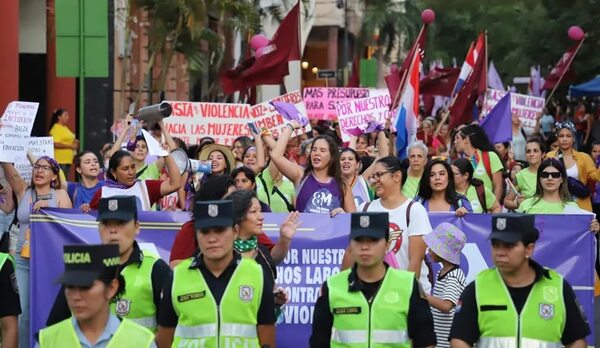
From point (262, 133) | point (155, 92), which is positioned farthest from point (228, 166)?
point (155, 92)

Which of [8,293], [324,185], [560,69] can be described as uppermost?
[560,69]

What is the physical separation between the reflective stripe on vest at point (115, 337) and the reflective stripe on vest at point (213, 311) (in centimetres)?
95

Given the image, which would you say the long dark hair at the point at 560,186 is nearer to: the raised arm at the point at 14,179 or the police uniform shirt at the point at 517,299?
the raised arm at the point at 14,179

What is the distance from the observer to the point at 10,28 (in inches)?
903

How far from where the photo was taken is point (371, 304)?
7.29 meters

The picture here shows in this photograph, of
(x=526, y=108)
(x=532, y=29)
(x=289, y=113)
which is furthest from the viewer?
(x=532, y=29)

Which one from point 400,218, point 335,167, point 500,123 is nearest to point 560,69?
point 500,123

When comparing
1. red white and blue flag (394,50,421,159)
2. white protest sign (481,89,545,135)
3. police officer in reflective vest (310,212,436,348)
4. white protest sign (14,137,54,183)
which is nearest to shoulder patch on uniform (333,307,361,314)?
police officer in reflective vest (310,212,436,348)

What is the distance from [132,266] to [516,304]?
2004mm

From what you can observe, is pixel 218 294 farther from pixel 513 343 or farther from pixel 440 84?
pixel 440 84

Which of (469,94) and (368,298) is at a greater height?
(469,94)

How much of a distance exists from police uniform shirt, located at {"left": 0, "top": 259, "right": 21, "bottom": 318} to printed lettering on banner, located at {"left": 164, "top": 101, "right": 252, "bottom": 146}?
31.3 ft

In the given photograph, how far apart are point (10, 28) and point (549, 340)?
Answer: 16.8 metres

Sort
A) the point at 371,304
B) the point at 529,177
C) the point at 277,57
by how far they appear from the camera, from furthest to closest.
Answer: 1. the point at 277,57
2. the point at 529,177
3. the point at 371,304
